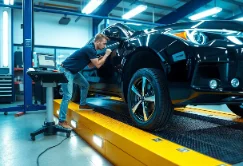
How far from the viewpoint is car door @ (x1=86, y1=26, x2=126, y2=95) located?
2592 millimetres

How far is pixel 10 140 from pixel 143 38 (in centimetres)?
205

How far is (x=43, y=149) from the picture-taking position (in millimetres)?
2328

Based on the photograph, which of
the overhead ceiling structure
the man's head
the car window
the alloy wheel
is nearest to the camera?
the alloy wheel

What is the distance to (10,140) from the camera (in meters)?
2.67

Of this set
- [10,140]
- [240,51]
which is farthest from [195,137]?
[10,140]

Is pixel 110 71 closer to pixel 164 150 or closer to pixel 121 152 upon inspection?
pixel 121 152

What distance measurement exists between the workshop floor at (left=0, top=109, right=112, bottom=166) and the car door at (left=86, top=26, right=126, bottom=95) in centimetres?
76

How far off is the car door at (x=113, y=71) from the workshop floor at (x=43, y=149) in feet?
2.49

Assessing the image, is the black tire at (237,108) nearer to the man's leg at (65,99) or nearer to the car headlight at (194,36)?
the car headlight at (194,36)

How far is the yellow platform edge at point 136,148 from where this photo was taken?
129cm

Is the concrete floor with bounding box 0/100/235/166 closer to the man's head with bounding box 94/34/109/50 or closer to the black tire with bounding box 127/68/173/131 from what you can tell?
the black tire with bounding box 127/68/173/131

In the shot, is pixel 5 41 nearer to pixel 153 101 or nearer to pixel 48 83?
pixel 48 83

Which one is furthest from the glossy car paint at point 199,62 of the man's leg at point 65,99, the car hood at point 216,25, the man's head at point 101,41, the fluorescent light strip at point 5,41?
the fluorescent light strip at point 5,41

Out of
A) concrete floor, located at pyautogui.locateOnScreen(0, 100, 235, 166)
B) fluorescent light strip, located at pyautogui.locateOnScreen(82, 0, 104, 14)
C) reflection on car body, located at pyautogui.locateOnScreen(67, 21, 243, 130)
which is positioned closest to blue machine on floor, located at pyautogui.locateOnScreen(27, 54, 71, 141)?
concrete floor, located at pyautogui.locateOnScreen(0, 100, 235, 166)
